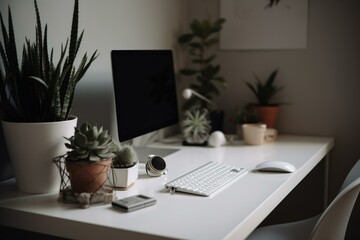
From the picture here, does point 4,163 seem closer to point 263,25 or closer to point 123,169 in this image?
point 123,169

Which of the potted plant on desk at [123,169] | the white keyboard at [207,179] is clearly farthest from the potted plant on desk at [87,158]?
the white keyboard at [207,179]

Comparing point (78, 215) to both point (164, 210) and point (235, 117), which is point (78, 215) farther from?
point (235, 117)

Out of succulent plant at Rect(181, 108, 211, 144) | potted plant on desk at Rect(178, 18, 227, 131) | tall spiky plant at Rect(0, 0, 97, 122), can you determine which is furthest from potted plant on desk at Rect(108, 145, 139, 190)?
potted plant on desk at Rect(178, 18, 227, 131)

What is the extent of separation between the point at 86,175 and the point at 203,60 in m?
1.33

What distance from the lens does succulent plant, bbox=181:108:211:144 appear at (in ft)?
7.14

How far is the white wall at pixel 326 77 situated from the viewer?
230 cm

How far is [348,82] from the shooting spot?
232cm

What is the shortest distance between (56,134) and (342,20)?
1.61 meters

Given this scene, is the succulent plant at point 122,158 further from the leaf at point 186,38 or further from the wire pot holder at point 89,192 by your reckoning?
the leaf at point 186,38

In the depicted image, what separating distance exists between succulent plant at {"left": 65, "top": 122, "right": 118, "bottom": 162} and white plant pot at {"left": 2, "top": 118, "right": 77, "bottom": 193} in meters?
0.07

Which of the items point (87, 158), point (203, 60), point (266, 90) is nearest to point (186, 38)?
point (203, 60)

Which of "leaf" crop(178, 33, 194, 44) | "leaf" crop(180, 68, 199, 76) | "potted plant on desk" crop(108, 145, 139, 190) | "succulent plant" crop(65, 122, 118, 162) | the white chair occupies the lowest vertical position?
the white chair

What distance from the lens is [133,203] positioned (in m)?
1.27

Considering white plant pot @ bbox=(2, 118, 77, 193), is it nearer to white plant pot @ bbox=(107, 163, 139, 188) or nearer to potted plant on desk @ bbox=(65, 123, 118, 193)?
potted plant on desk @ bbox=(65, 123, 118, 193)
